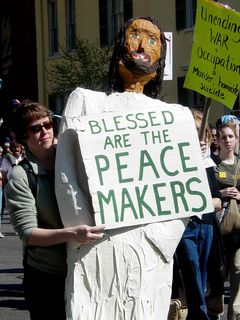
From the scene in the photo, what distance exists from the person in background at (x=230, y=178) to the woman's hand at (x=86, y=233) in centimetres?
307

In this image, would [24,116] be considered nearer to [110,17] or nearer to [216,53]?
[216,53]

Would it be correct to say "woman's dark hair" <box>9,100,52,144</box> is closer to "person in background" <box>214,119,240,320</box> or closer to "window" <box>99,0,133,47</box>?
"person in background" <box>214,119,240,320</box>

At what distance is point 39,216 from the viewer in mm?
3963

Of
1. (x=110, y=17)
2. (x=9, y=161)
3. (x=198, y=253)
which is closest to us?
(x=198, y=253)

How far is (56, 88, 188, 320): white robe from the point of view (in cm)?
373

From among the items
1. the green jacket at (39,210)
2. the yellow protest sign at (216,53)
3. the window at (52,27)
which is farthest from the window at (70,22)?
the green jacket at (39,210)

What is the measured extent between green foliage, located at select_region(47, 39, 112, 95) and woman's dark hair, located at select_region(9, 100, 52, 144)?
2013 cm

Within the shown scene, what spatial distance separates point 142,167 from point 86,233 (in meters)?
0.36

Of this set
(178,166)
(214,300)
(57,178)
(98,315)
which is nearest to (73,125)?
(57,178)

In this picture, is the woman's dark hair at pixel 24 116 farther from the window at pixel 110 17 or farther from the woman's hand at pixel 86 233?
the window at pixel 110 17

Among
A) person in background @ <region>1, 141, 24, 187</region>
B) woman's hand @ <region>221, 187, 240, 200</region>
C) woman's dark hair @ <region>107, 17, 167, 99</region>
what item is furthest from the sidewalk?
woman's dark hair @ <region>107, 17, 167, 99</region>

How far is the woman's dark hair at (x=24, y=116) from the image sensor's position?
406 centimetres

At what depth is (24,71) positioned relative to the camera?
33438mm

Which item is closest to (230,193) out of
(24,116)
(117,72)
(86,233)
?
(117,72)
